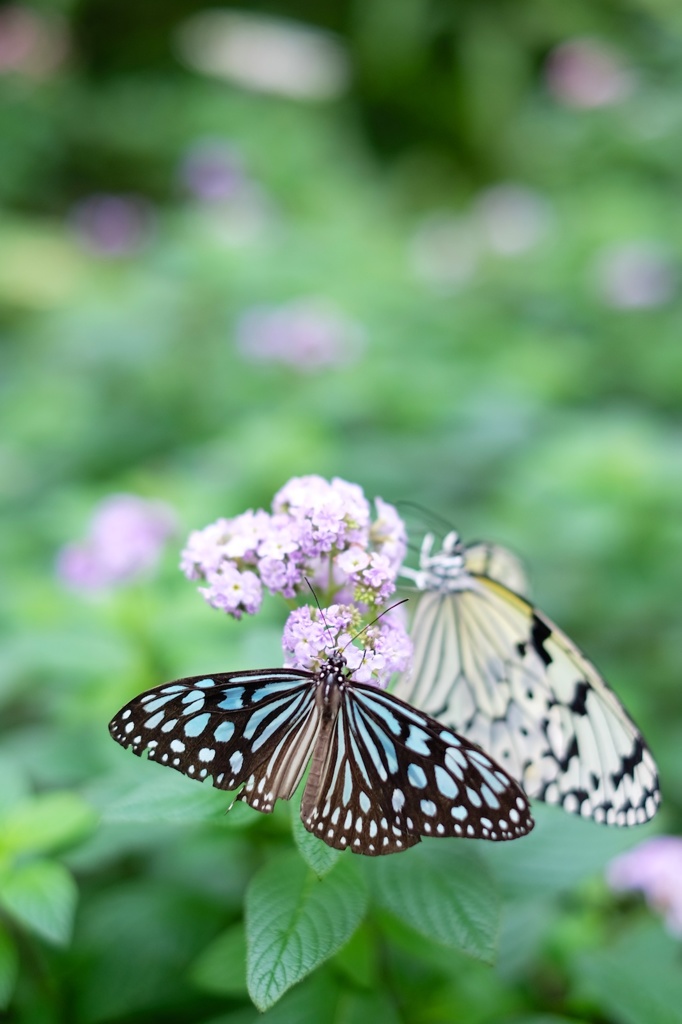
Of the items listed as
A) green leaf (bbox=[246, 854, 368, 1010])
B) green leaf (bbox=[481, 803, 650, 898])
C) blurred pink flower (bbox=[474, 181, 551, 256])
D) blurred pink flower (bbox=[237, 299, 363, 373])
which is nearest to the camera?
green leaf (bbox=[246, 854, 368, 1010])

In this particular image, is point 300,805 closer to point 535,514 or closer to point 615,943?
point 615,943

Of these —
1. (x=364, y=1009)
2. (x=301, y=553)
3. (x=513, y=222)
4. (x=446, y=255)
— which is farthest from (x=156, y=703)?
(x=513, y=222)

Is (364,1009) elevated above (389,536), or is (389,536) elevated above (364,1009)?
(389,536)

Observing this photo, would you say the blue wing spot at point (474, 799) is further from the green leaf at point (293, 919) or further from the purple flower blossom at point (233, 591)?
the purple flower blossom at point (233, 591)

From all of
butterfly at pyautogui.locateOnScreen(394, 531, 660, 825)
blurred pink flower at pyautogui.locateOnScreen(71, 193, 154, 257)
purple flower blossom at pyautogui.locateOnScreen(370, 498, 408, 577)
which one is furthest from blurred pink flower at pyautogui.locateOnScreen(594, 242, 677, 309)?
purple flower blossom at pyautogui.locateOnScreen(370, 498, 408, 577)

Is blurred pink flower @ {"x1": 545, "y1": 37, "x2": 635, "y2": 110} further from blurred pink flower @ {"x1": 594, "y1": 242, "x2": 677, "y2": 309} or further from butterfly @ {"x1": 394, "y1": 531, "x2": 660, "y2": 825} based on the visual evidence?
butterfly @ {"x1": 394, "y1": 531, "x2": 660, "y2": 825}

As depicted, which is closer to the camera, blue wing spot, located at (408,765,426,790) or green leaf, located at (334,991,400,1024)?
blue wing spot, located at (408,765,426,790)

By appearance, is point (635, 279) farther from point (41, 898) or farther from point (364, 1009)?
point (41, 898)
